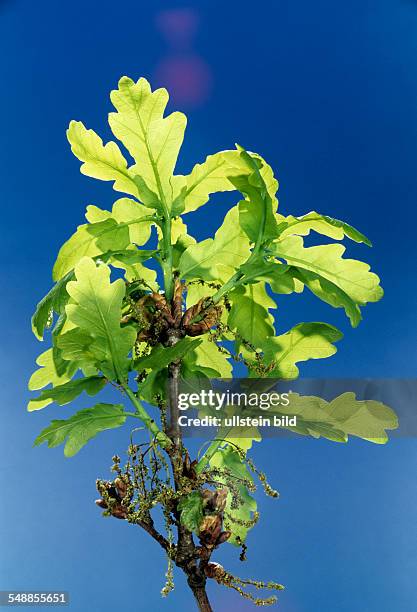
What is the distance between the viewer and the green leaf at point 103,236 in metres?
0.99

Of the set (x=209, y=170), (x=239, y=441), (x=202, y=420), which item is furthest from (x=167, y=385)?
(x=209, y=170)

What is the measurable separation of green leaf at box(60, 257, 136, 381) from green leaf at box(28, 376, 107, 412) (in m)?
0.04

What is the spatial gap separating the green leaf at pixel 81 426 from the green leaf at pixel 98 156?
294mm

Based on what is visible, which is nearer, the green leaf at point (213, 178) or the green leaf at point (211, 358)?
the green leaf at point (213, 178)

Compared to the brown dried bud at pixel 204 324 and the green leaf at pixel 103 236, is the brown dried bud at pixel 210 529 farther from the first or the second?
the green leaf at pixel 103 236

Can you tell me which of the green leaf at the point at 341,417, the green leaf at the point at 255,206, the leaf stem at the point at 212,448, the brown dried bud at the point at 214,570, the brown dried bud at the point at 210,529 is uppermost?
the green leaf at the point at 255,206

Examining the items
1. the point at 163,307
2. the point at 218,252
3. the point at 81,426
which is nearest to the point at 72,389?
the point at 81,426

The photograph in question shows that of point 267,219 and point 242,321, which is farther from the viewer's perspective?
point 242,321

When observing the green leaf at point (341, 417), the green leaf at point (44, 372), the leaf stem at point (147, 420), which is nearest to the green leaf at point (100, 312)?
the leaf stem at point (147, 420)

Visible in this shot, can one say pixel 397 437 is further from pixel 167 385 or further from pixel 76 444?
pixel 76 444

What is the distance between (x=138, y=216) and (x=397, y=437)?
0.48 metres

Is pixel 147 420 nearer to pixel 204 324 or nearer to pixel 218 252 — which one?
pixel 204 324

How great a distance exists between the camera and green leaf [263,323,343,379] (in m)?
1.01

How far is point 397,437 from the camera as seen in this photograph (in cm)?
102
